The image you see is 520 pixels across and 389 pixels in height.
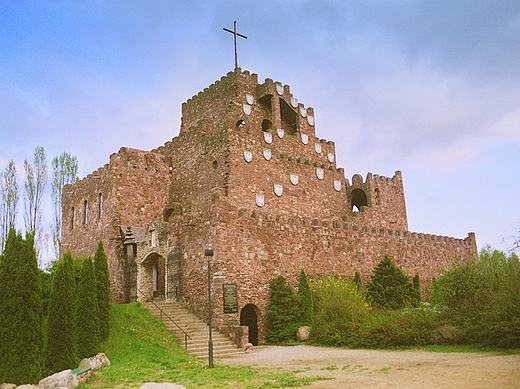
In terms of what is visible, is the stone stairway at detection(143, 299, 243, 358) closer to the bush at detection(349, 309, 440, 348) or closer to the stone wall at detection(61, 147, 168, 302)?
the bush at detection(349, 309, 440, 348)

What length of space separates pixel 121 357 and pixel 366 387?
9578 mm

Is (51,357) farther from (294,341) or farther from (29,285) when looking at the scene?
(294,341)

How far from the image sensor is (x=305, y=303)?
2342 cm

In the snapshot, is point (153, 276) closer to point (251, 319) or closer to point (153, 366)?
point (251, 319)

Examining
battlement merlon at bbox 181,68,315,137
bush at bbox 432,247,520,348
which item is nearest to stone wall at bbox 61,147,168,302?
battlement merlon at bbox 181,68,315,137

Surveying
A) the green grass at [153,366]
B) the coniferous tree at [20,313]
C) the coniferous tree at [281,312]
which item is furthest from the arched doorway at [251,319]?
the coniferous tree at [20,313]

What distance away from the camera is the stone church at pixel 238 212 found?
23.0 m

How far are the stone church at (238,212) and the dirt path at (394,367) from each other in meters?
5.06

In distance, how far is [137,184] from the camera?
30.6 meters

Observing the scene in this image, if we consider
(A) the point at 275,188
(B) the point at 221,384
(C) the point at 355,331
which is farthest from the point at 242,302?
(B) the point at 221,384

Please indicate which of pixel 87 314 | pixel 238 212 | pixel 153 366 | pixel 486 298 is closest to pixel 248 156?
pixel 238 212

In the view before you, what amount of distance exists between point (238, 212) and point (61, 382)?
1283 centimetres

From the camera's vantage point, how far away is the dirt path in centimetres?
1109

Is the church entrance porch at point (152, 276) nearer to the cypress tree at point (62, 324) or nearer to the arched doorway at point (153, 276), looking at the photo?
the arched doorway at point (153, 276)
